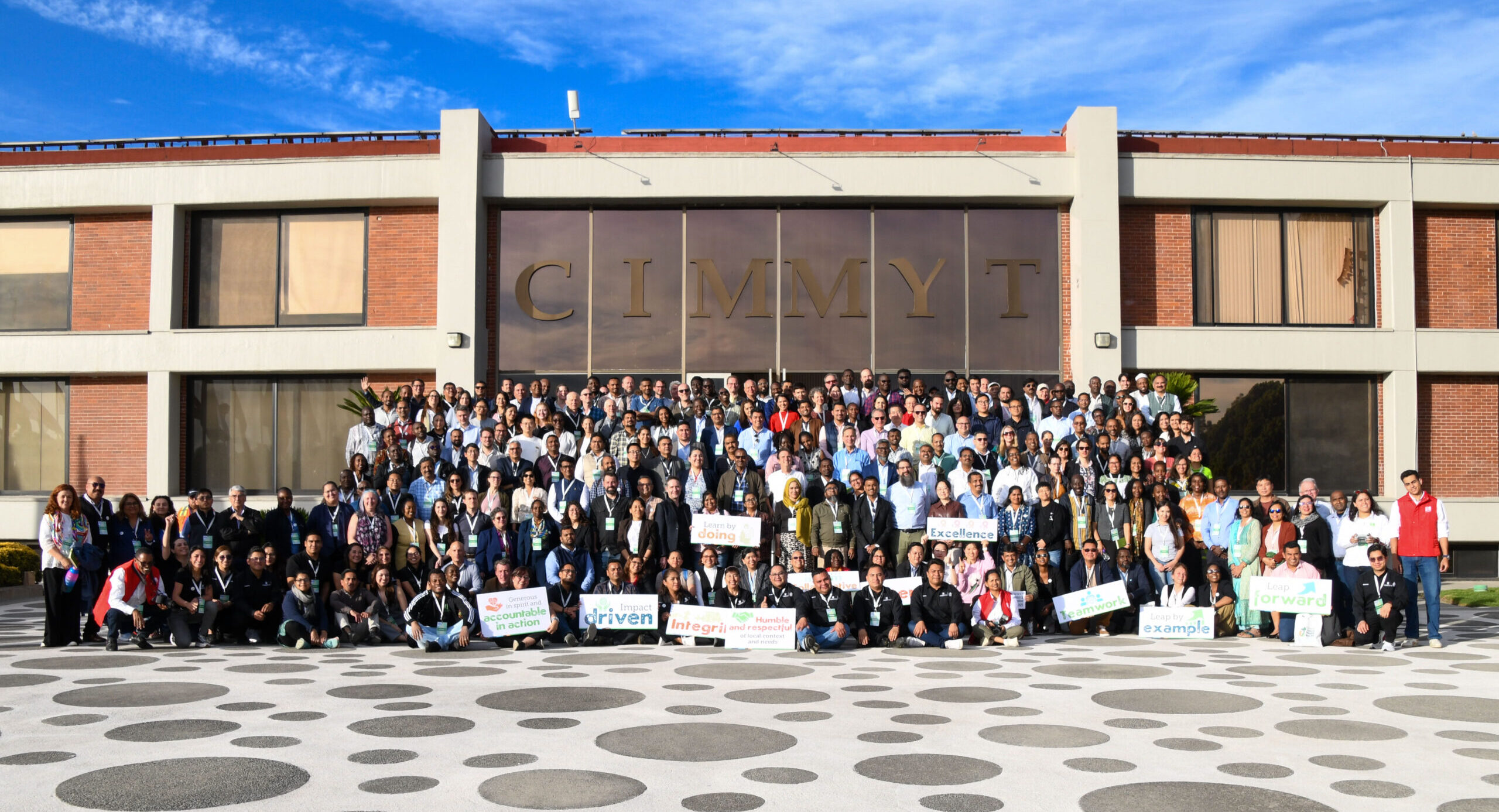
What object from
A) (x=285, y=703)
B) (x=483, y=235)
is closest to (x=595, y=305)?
(x=483, y=235)

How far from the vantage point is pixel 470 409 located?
16750 mm

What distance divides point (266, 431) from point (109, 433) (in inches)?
131

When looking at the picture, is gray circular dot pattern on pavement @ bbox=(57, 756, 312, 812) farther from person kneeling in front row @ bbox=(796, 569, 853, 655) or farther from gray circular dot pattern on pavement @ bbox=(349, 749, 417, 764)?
person kneeling in front row @ bbox=(796, 569, 853, 655)

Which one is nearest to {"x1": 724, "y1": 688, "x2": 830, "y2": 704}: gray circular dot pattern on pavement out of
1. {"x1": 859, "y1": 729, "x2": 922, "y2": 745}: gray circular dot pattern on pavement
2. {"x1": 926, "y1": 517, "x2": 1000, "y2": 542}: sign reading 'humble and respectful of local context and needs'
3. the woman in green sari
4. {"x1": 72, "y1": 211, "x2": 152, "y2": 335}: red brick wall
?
{"x1": 859, "y1": 729, "x2": 922, "y2": 745}: gray circular dot pattern on pavement

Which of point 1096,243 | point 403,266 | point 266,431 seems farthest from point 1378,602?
point 266,431

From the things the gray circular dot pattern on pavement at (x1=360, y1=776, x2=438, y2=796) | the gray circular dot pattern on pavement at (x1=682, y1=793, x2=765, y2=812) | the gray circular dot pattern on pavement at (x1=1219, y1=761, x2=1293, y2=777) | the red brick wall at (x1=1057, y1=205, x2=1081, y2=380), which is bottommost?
the gray circular dot pattern on pavement at (x1=1219, y1=761, x2=1293, y2=777)

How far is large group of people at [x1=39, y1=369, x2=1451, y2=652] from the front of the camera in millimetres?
13164

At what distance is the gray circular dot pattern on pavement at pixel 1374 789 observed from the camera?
20.1 feet

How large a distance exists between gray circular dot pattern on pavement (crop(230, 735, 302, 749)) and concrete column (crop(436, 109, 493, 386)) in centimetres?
1495

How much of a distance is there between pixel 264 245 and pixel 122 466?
5.37m

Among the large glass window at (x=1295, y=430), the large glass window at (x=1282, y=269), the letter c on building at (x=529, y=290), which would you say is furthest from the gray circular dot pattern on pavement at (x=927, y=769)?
the large glass window at (x=1282, y=269)

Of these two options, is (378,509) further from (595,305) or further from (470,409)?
(595,305)

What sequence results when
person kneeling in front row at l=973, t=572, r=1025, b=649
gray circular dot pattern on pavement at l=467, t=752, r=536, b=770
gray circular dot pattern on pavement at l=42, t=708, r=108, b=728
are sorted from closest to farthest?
gray circular dot pattern on pavement at l=467, t=752, r=536, b=770, gray circular dot pattern on pavement at l=42, t=708, r=108, b=728, person kneeling in front row at l=973, t=572, r=1025, b=649

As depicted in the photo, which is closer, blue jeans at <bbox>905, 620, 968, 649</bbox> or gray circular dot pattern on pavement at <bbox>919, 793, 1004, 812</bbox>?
gray circular dot pattern on pavement at <bbox>919, 793, 1004, 812</bbox>
